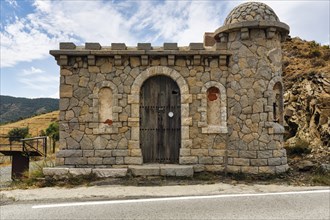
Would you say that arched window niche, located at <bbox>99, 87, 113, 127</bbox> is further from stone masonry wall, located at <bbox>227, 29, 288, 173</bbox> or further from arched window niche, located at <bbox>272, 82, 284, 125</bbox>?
arched window niche, located at <bbox>272, 82, 284, 125</bbox>

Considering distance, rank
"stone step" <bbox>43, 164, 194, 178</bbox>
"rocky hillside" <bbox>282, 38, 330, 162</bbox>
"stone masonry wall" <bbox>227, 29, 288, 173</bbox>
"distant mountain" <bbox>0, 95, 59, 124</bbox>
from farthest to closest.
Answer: "distant mountain" <bbox>0, 95, 59, 124</bbox>
"rocky hillside" <bbox>282, 38, 330, 162</bbox>
"stone masonry wall" <bbox>227, 29, 288, 173</bbox>
"stone step" <bbox>43, 164, 194, 178</bbox>

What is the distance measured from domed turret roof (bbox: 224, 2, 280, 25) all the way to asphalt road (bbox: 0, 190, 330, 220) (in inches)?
201

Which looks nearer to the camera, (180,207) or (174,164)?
(180,207)

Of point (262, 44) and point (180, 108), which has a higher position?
point (262, 44)

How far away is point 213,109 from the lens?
8.39m

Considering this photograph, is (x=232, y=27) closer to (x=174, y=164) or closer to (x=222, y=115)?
(x=222, y=115)

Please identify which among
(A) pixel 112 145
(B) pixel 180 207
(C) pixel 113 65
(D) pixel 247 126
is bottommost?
(B) pixel 180 207

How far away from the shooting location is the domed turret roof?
812 cm

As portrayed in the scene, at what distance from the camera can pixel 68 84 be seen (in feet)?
27.1

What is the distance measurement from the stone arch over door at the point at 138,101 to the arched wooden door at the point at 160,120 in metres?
0.19

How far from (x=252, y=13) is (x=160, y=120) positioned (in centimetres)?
429

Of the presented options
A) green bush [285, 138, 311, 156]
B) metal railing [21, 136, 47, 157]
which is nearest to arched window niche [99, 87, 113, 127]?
metal railing [21, 136, 47, 157]

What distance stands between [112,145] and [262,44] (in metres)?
5.48

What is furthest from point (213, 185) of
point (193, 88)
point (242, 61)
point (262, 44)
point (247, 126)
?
point (262, 44)
